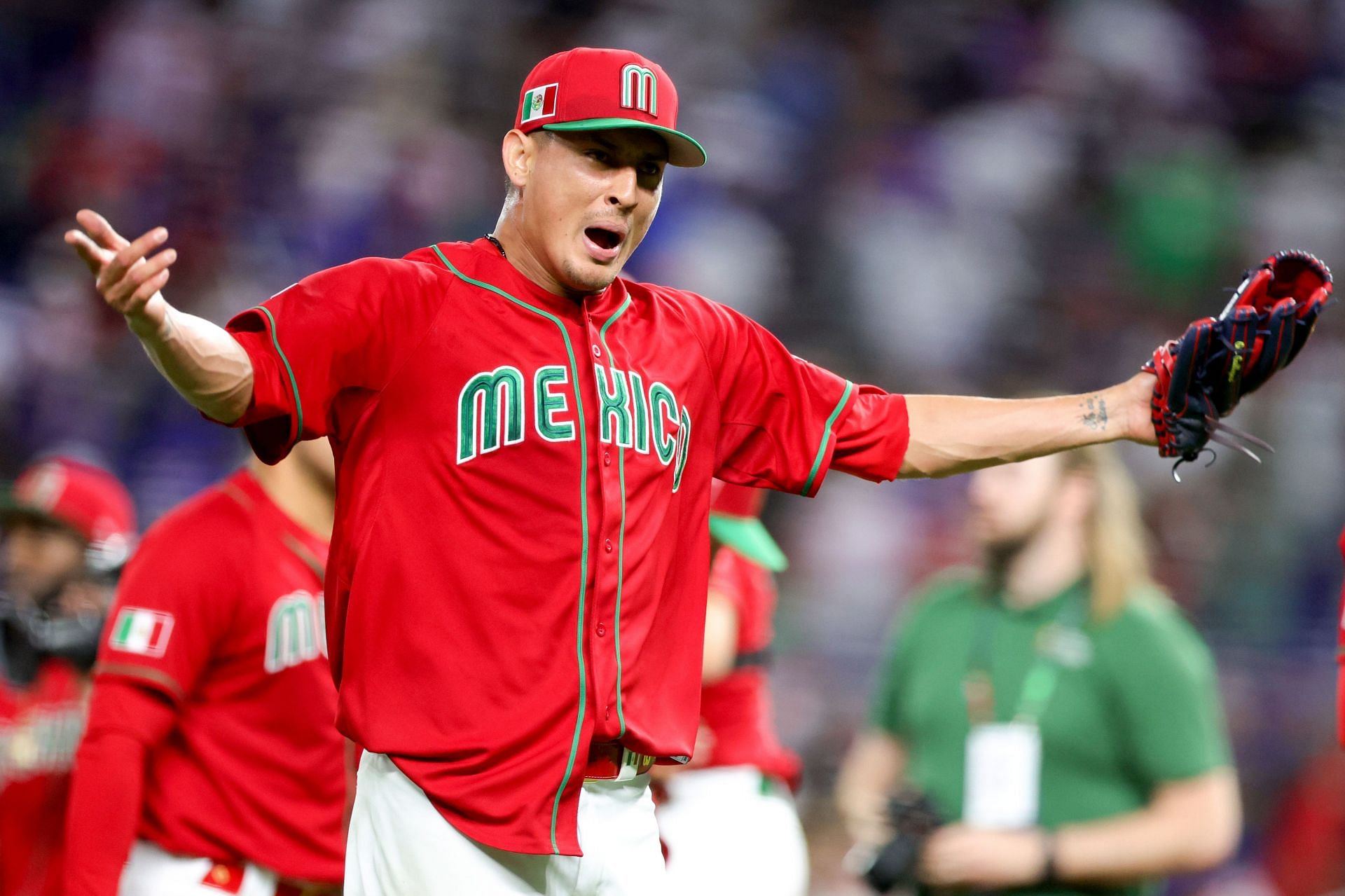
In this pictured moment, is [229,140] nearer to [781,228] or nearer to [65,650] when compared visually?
[781,228]

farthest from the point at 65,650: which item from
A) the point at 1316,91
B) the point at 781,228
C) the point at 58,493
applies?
the point at 1316,91

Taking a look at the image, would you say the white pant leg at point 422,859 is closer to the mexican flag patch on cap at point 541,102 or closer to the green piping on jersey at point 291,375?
the green piping on jersey at point 291,375

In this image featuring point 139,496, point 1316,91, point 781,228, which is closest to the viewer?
point 139,496

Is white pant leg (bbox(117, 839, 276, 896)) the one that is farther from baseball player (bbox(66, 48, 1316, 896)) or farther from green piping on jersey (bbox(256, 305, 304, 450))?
green piping on jersey (bbox(256, 305, 304, 450))

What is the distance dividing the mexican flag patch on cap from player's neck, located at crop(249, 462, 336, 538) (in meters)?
1.45

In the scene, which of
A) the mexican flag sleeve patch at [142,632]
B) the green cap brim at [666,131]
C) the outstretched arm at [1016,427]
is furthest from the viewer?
the mexican flag sleeve patch at [142,632]

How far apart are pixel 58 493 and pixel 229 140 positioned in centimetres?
394

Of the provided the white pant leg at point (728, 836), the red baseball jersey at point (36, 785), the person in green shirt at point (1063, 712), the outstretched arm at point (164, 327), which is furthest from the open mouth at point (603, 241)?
the red baseball jersey at point (36, 785)

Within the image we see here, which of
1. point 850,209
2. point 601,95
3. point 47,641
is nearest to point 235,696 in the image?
point 47,641

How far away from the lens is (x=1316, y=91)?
33.5 feet

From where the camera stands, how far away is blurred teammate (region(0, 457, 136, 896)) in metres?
4.59

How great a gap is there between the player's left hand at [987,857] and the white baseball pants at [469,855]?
1.26 m

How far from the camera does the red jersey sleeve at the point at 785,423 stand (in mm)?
3043

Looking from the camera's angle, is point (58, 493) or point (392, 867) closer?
point (392, 867)
